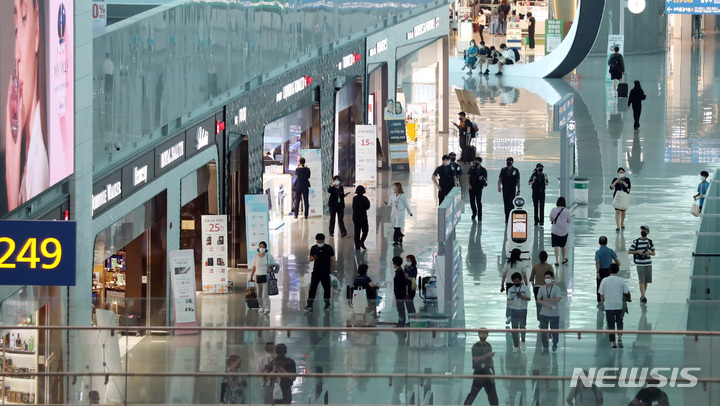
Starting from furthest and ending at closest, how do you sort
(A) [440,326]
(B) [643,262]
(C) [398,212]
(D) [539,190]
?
(D) [539,190], (C) [398,212], (B) [643,262], (A) [440,326]

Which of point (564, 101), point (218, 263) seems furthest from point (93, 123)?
point (564, 101)

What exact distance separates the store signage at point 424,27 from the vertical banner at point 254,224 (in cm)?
1443

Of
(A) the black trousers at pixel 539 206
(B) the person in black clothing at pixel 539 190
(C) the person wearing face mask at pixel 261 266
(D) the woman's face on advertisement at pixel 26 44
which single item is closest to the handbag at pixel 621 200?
(B) the person in black clothing at pixel 539 190

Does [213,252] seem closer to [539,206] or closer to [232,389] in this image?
[232,389]

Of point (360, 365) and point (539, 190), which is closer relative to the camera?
point (360, 365)

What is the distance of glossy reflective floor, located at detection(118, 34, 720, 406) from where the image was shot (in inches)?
462

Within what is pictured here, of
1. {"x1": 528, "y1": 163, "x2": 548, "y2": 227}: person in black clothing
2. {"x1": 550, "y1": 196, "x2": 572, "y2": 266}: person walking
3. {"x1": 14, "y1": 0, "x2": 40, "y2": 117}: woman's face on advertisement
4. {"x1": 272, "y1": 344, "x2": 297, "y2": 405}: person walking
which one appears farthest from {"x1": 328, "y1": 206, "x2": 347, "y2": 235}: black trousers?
{"x1": 272, "y1": 344, "x2": 297, "y2": 405}: person walking

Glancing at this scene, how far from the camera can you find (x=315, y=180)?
2450cm

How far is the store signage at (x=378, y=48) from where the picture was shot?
30.3 metres

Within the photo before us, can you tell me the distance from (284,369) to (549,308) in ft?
12.6

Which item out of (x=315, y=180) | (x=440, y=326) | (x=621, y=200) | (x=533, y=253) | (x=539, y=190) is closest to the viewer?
(x=440, y=326)

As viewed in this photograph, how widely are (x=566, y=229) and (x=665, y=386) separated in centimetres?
846

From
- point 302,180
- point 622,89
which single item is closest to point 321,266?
point 302,180

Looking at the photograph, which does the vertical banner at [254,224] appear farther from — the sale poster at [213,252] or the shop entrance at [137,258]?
the shop entrance at [137,258]
